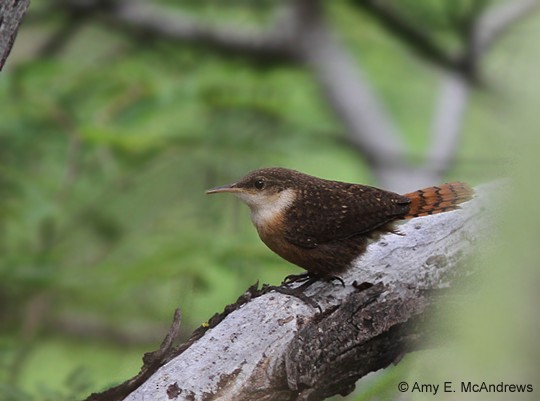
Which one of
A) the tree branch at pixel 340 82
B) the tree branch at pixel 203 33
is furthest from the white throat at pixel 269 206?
the tree branch at pixel 203 33

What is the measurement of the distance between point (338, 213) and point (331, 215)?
0.03 metres

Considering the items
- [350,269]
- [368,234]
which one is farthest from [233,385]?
[368,234]

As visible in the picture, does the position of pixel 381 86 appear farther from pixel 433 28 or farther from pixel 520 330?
pixel 520 330

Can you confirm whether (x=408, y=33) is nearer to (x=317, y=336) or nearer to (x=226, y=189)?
(x=226, y=189)

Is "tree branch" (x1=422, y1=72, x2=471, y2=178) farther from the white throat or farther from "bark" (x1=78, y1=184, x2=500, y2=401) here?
"bark" (x1=78, y1=184, x2=500, y2=401)

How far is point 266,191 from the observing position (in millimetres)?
3158

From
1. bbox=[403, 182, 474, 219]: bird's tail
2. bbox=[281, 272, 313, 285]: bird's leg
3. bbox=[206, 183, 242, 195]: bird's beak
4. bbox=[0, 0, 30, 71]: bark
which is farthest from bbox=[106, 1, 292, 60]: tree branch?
bbox=[0, 0, 30, 71]: bark

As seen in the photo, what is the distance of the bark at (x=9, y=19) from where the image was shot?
2.42 metres

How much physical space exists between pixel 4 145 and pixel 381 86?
5.39 meters

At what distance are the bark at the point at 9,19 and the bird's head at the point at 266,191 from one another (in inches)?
37.0

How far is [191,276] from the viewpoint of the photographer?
4.49 m

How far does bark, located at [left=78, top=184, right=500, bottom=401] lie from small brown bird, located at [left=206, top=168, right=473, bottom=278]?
0.25 meters

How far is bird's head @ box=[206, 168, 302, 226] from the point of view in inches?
121

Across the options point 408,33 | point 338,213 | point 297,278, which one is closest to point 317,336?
point 297,278
